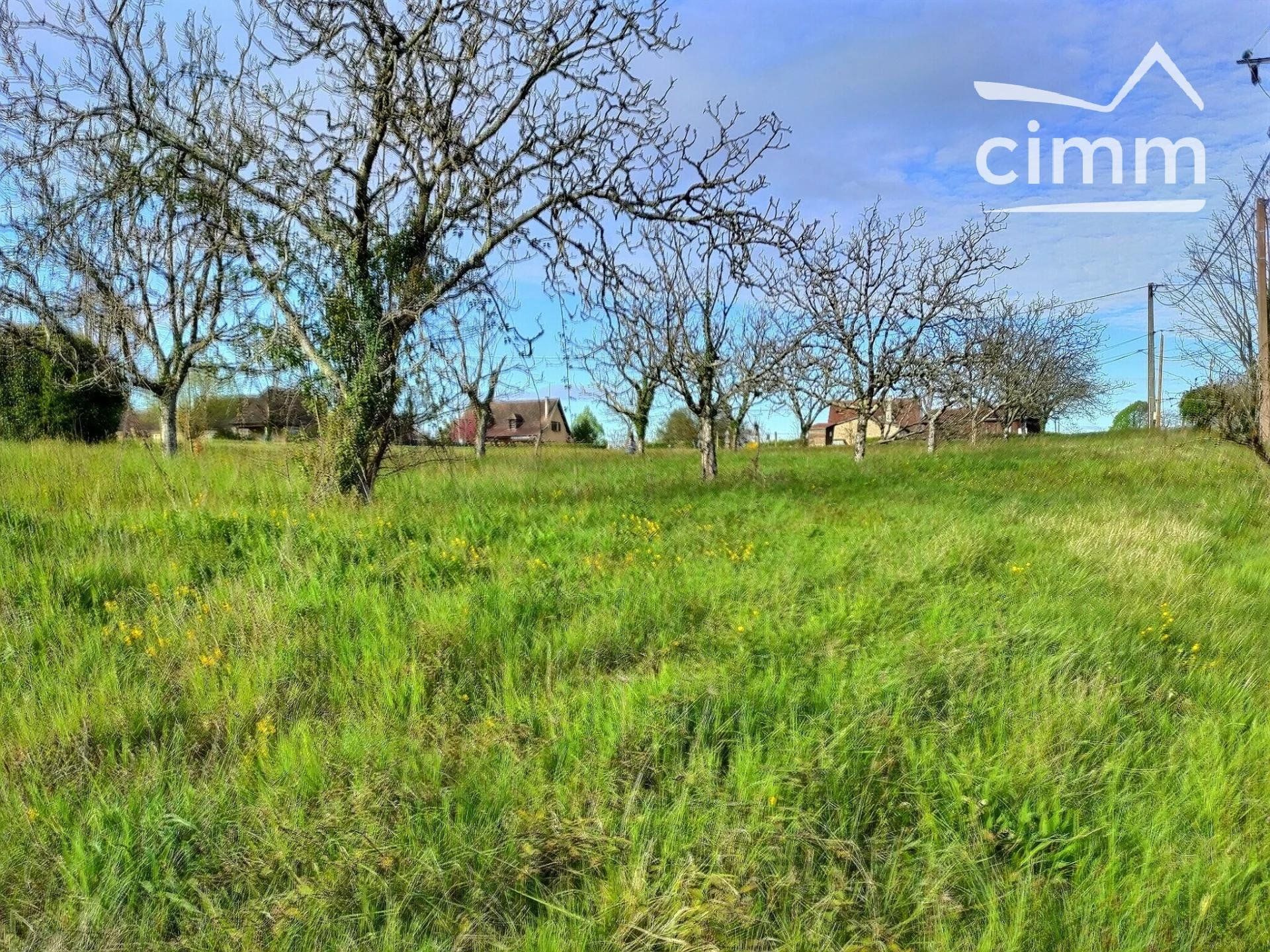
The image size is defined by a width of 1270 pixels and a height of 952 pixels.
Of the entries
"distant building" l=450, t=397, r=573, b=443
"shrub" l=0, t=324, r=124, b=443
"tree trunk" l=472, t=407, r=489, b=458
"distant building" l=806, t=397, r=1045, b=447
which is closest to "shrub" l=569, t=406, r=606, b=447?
"distant building" l=450, t=397, r=573, b=443

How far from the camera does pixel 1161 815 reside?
232 centimetres

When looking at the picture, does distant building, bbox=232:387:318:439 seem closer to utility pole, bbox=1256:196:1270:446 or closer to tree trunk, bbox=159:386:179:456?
tree trunk, bbox=159:386:179:456

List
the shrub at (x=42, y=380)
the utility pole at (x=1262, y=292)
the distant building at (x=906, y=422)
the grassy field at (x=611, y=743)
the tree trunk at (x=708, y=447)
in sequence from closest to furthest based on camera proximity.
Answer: the grassy field at (x=611, y=743)
the shrub at (x=42, y=380)
the tree trunk at (x=708, y=447)
the utility pole at (x=1262, y=292)
the distant building at (x=906, y=422)

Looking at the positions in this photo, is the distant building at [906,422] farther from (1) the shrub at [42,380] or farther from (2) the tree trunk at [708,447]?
(1) the shrub at [42,380]

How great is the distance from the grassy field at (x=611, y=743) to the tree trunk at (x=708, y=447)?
21.3 feet

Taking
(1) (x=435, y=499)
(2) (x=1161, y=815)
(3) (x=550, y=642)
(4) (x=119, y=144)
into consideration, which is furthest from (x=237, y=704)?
(4) (x=119, y=144)

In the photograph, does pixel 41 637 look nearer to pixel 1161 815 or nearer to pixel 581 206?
pixel 1161 815

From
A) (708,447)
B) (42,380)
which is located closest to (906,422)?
(708,447)

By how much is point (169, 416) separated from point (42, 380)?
8.04ft

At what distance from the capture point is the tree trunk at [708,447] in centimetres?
1195

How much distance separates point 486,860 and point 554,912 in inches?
11.0

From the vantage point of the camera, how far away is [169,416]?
1259cm

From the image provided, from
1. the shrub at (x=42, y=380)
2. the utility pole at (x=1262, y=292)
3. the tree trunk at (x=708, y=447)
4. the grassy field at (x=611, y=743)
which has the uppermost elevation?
the utility pole at (x=1262, y=292)

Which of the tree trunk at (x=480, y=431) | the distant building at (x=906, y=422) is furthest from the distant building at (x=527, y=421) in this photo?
the tree trunk at (x=480, y=431)
